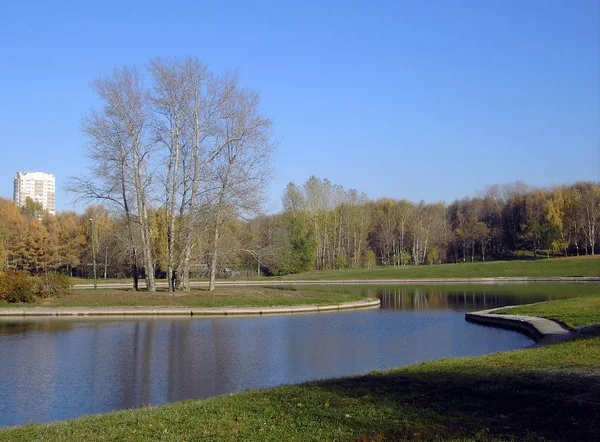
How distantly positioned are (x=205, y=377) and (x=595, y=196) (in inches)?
3371

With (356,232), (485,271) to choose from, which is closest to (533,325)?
(485,271)

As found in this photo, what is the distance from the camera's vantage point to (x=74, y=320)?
2833 centimetres

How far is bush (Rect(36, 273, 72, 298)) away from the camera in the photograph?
32438 mm

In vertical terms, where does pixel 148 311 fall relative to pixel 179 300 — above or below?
below

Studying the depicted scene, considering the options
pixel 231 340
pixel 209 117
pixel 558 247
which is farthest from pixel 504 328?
pixel 558 247

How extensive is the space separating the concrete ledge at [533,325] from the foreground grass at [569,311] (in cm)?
48

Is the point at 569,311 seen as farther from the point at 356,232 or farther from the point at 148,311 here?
the point at 356,232

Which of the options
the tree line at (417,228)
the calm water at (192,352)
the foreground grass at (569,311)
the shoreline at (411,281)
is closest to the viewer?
the calm water at (192,352)

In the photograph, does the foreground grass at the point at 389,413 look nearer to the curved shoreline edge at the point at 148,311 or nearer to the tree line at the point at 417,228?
the curved shoreline edge at the point at 148,311

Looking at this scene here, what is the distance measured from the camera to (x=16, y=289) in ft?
103

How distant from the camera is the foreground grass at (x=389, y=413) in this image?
7.88m

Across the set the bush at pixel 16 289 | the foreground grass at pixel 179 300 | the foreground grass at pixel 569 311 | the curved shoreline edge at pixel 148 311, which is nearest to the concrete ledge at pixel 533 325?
the foreground grass at pixel 569 311

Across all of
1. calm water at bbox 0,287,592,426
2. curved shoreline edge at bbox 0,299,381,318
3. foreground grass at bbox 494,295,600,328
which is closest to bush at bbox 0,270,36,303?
curved shoreline edge at bbox 0,299,381,318

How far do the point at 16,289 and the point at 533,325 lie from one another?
1012 inches
